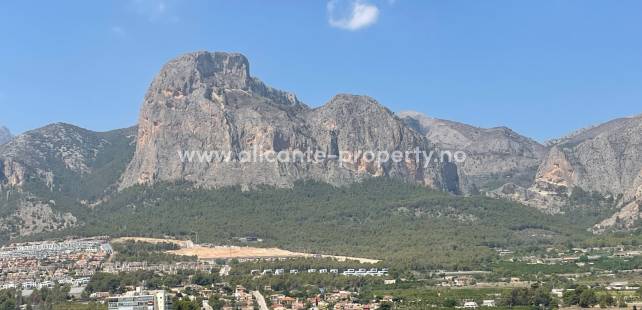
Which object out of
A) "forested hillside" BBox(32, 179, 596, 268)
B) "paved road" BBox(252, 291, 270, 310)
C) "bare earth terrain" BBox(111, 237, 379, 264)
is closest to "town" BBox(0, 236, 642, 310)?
"bare earth terrain" BBox(111, 237, 379, 264)

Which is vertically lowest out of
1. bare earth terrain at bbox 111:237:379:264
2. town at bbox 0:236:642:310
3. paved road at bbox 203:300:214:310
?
paved road at bbox 203:300:214:310

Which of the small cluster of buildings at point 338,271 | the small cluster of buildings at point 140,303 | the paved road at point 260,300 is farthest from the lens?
the small cluster of buildings at point 338,271

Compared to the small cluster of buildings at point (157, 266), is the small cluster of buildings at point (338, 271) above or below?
below

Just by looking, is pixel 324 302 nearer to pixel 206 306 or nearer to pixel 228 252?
pixel 206 306

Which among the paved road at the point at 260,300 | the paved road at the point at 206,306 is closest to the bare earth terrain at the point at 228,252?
the paved road at the point at 260,300

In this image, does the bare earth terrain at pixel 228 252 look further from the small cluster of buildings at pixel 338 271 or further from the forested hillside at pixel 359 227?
the small cluster of buildings at pixel 338 271

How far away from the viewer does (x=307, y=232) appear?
601 ft

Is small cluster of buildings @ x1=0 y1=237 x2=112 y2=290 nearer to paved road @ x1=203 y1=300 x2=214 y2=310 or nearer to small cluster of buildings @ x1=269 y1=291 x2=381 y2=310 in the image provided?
paved road @ x1=203 y1=300 x2=214 y2=310

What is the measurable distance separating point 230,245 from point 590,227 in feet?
215

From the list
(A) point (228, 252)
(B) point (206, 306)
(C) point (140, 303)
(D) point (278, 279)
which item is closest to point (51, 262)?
(A) point (228, 252)

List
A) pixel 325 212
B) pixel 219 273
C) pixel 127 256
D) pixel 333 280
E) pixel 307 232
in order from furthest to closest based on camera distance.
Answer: pixel 325 212 → pixel 307 232 → pixel 127 256 → pixel 219 273 → pixel 333 280

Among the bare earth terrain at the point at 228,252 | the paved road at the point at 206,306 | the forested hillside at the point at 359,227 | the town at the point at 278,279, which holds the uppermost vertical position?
the forested hillside at the point at 359,227

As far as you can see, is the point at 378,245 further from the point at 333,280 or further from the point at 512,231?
the point at 333,280

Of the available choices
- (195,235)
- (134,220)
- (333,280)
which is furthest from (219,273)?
(134,220)
